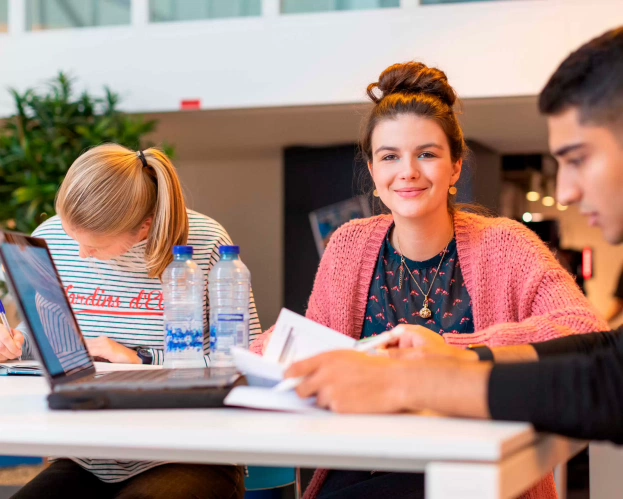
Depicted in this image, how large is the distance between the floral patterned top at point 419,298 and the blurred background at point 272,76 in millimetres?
2586

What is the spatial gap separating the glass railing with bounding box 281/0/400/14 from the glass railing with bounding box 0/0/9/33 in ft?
7.48

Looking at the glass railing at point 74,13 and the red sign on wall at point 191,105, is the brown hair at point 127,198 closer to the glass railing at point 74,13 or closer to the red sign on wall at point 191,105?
the red sign on wall at point 191,105

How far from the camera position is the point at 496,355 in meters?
1.27

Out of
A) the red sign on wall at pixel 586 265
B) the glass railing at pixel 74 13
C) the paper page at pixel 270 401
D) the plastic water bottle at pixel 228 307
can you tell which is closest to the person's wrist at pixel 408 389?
the paper page at pixel 270 401

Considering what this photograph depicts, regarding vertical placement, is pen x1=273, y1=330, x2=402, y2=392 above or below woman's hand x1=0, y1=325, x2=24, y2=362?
above

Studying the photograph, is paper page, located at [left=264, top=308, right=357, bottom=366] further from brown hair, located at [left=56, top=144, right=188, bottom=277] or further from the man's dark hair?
brown hair, located at [left=56, top=144, right=188, bottom=277]

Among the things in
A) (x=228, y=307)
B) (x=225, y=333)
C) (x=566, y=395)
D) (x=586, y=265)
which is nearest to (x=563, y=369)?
(x=566, y=395)

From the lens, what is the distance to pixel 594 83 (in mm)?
1065

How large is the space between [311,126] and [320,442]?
598 centimetres

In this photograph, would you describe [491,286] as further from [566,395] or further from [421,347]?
[566,395]

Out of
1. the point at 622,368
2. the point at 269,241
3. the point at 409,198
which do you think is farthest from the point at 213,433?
the point at 269,241

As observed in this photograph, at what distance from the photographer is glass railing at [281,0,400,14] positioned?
5664 mm

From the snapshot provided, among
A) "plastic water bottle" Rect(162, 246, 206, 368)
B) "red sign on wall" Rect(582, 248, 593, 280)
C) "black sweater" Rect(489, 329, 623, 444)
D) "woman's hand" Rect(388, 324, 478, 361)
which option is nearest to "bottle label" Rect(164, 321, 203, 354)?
"plastic water bottle" Rect(162, 246, 206, 368)

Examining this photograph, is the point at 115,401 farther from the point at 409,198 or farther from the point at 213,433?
the point at 409,198
